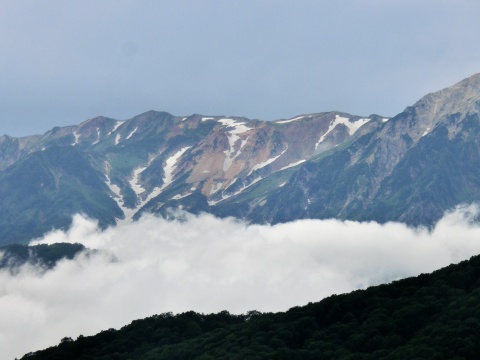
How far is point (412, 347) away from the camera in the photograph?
480 feet

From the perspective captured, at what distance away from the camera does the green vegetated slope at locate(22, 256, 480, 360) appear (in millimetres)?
148000

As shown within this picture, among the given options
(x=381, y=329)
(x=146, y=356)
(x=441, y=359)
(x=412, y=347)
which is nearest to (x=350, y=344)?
(x=381, y=329)

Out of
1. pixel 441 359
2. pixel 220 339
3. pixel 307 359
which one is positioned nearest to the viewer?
pixel 441 359

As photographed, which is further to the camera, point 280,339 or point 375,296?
point 375,296

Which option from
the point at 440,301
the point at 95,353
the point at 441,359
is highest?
the point at 95,353

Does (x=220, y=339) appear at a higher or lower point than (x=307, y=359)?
higher

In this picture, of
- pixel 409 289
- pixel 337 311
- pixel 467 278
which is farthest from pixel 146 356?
pixel 467 278

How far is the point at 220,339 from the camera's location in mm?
190375

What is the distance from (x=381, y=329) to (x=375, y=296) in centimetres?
2723

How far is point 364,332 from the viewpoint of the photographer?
6663 inches

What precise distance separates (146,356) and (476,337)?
76134 millimetres

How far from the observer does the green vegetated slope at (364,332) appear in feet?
486

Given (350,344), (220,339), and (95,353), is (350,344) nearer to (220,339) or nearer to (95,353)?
(220,339)

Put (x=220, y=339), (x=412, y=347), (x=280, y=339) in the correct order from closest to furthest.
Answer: (x=412, y=347)
(x=280, y=339)
(x=220, y=339)
